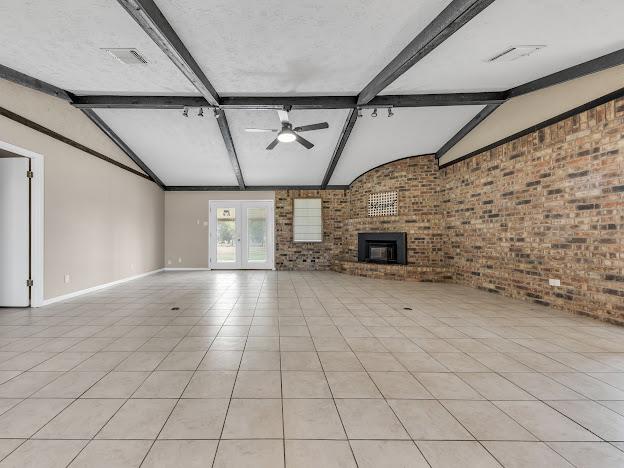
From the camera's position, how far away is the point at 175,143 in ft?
21.2

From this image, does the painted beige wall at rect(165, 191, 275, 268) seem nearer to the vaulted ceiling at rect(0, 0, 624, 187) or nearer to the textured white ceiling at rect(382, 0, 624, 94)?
the vaulted ceiling at rect(0, 0, 624, 187)

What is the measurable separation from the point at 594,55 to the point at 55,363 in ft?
21.6

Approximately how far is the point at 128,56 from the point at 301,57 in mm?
2109

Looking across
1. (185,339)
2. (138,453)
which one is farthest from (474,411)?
(185,339)

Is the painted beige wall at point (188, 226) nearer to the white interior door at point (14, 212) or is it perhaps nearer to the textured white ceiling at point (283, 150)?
the textured white ceiling at point (283, 150)

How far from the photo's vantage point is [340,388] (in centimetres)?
210

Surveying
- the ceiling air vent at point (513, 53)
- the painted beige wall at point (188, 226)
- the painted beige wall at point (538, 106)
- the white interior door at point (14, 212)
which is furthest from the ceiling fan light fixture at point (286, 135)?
the painted beige wall at point (188, 226)

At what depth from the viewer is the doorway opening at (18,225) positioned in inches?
171

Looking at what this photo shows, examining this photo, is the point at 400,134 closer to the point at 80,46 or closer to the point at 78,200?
the point at 80,46

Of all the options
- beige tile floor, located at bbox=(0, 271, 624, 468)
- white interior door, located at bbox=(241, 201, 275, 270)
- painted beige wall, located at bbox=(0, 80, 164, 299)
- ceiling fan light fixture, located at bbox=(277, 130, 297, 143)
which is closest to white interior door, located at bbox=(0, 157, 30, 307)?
painted beige wall, located at bbox=(0, 80, 164, 299)

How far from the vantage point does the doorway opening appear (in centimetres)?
433

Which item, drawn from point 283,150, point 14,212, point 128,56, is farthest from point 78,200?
point 283,150

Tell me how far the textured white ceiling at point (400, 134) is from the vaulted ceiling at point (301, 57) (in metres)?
0.04

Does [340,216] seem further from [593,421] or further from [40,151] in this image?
[593,421]
